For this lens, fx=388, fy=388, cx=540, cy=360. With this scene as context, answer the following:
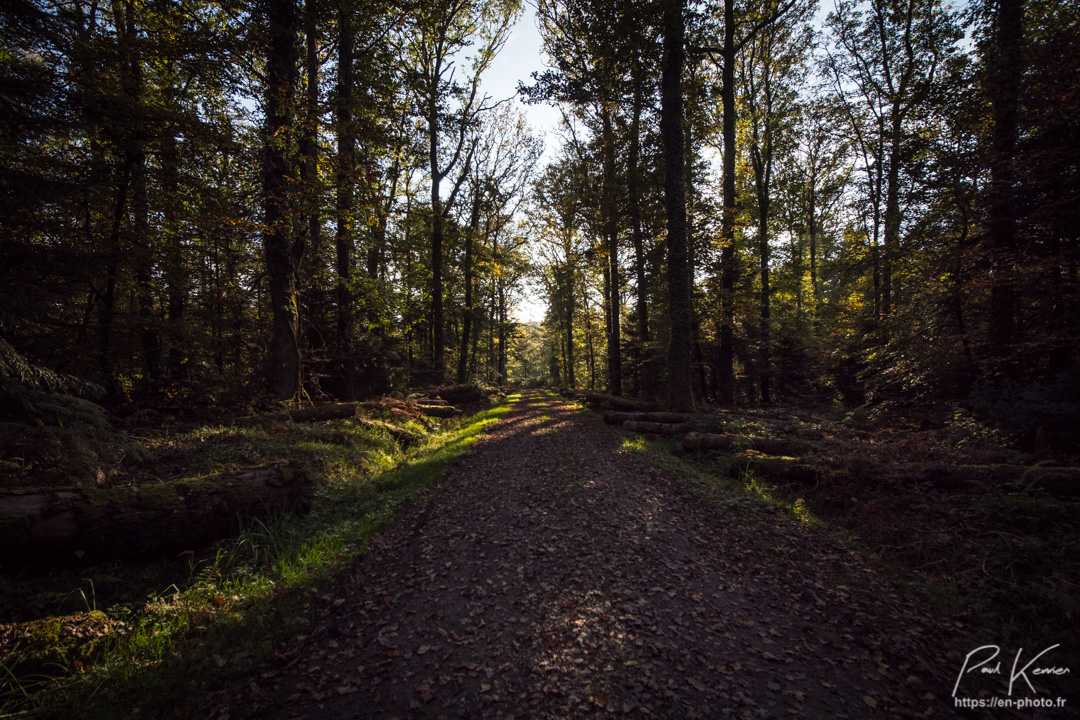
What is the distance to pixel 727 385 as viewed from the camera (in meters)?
17.8

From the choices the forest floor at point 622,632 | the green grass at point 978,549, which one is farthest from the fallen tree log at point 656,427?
the forest floor at point 622,632

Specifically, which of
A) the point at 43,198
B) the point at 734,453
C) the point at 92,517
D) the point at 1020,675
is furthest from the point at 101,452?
the point at 734,453

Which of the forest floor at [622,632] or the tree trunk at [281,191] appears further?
the tree trunk at [281,191]

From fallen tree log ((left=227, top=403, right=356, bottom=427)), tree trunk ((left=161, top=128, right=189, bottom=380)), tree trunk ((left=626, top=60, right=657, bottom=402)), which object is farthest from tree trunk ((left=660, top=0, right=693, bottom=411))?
tree trunk ((left=161, top=128, right=189, bottom=380))

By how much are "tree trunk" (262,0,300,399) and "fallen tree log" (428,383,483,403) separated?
7329mm

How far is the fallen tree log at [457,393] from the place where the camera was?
18.5 m

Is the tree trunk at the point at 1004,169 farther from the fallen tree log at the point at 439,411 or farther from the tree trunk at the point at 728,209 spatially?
the fallen tree log at the point at 439,411

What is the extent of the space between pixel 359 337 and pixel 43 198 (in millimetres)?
9707

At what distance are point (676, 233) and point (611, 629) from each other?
1181cm

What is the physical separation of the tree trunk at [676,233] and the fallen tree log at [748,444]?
3.23 meters

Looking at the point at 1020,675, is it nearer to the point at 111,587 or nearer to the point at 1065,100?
the point at 111,587
